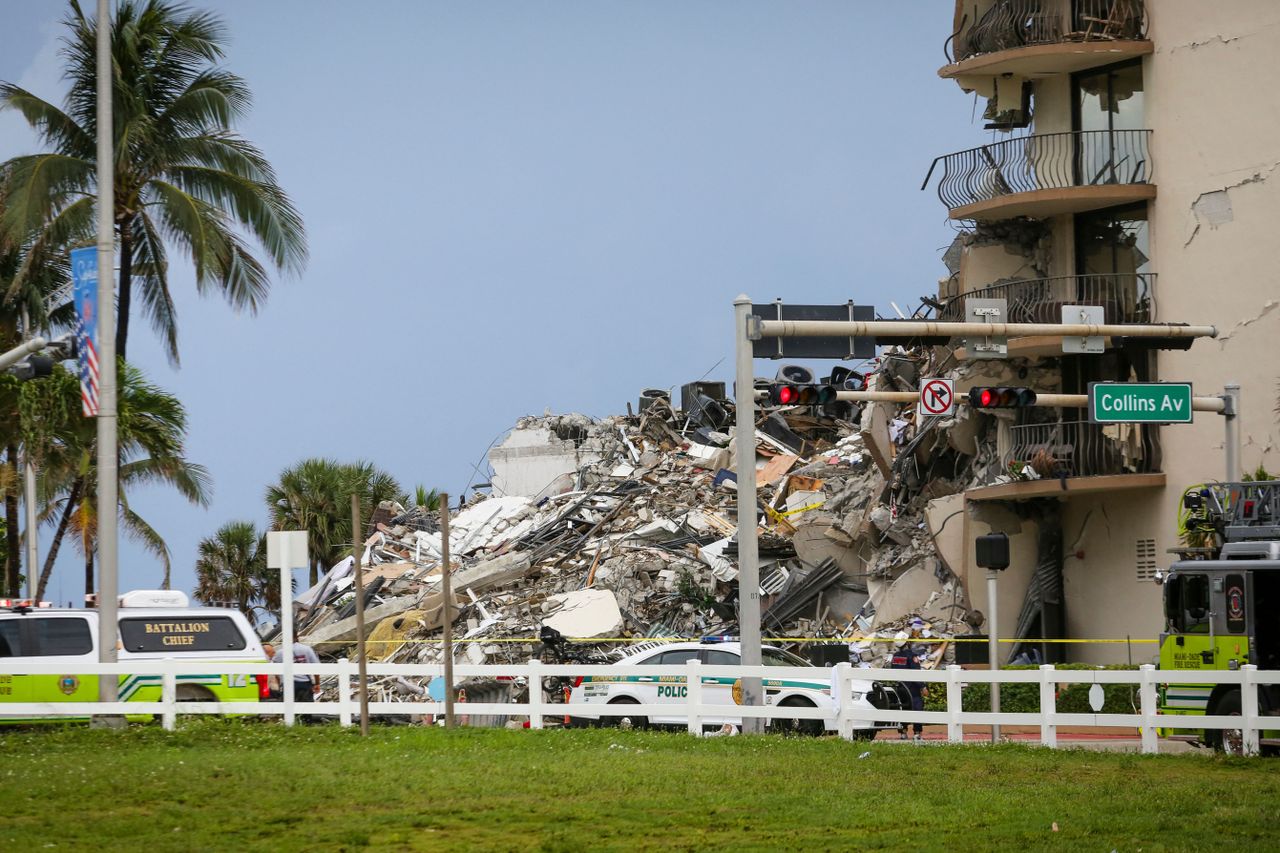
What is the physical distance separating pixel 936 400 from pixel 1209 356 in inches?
310

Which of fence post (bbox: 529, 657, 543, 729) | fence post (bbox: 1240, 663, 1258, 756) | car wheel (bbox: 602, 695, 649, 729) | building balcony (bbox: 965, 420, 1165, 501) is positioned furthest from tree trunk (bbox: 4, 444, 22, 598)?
fence post (bbox: 1240, 663, 1258, 756)

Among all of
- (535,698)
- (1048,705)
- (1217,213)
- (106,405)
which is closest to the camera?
(1048,705)

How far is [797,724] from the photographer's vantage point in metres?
23.9

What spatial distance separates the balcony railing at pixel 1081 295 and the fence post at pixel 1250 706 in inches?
588

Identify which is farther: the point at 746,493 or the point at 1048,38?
the point at 1048,38

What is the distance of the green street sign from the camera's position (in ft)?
80.1

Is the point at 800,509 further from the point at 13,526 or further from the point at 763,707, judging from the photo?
the point at 763,707

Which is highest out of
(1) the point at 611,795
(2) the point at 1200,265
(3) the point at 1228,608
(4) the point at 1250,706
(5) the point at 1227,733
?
(2) the point at 1200,265

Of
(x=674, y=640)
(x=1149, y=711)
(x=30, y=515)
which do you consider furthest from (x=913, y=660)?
(x=30, y=515)

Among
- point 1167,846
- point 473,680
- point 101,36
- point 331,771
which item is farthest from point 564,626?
point 1167,846

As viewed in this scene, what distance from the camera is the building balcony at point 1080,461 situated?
3198 centimetres

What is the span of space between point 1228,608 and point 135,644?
602 inches

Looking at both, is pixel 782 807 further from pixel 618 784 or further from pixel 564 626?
pixel 564 626

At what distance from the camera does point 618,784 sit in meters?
15.6
